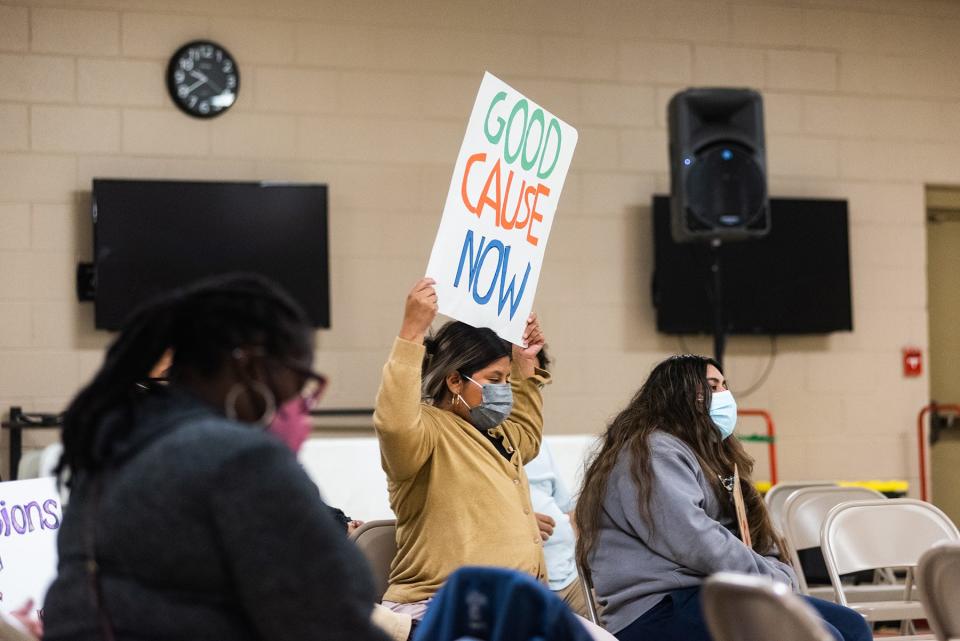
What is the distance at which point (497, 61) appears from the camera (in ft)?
19.5

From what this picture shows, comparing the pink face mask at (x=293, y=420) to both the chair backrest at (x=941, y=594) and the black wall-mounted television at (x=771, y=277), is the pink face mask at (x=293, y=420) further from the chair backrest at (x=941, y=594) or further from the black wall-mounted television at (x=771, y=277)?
the black wall-mounted television at (x=771, y=277)

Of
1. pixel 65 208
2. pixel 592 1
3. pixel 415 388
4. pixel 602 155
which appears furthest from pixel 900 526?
pixel 65 208

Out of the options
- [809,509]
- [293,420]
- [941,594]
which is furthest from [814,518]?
[293,420]

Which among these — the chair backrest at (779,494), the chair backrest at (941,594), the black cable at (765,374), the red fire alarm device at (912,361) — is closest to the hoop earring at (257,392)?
the chair backrest at (941,594)

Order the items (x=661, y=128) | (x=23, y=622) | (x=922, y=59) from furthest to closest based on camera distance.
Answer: (x=922, y=59)
(x=661, y=128)
(x=23, y=622)

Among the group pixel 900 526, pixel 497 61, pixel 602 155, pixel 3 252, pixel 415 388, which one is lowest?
pixel 900 526

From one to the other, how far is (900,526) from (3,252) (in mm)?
3852

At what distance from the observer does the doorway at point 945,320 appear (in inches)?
259

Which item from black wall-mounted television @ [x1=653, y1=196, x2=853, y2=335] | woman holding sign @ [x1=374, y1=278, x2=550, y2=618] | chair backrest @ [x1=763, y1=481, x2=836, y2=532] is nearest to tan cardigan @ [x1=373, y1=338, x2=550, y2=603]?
woman holding sign @ [x1=374, y1=278, x2=550, y2=618]

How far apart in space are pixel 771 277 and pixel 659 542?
11.1 feet

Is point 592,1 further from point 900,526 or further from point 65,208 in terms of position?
point 900,526

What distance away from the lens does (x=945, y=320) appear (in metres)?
6.67

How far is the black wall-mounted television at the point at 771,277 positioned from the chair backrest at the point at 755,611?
3.94 m

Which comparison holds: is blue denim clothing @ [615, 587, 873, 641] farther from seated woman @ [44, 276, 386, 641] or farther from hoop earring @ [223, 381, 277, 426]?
hoop earring @ [223, 381, 277, 426]
